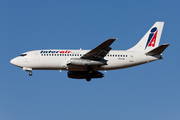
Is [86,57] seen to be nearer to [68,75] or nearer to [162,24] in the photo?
[68,75]

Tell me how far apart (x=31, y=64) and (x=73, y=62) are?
700 centimetres

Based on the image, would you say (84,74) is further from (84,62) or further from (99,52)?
(99,52)

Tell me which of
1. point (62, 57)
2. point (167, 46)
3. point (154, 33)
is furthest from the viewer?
point (154, 33)

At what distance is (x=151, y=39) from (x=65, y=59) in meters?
15.1

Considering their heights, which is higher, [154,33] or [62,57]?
A: [154,33]

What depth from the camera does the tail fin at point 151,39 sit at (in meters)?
52.2

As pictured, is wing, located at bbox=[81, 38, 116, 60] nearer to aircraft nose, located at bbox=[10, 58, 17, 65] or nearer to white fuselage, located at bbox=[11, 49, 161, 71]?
white fuselage, located at bbox=[11, 49, 161, 71]

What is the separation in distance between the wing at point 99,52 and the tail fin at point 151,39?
7.05 m

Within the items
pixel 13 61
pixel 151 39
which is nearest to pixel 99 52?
pixel 151 39

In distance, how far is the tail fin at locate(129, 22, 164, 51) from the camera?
5216 centimetres

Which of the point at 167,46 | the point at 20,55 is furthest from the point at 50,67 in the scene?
the point at 167,46

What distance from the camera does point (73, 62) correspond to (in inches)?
1873

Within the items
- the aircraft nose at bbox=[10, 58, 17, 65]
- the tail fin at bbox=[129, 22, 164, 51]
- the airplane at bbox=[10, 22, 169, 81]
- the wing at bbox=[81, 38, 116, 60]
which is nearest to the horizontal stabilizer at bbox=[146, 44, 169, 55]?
the airplane at bbox=[10, 22, 169, 81]

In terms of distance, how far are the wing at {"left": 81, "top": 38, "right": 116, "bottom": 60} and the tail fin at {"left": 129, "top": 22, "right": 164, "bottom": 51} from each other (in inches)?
278
